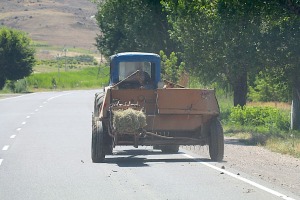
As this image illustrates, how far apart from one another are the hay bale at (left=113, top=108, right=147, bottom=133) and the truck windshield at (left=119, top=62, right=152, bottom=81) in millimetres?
3106

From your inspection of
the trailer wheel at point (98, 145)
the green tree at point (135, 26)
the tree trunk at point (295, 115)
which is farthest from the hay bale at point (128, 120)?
the green tree at point (135, 26)

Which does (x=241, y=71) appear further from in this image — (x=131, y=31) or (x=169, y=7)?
(x=131, y=31)

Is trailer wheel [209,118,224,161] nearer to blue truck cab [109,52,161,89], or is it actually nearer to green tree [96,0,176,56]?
blue truck cab [109,52,161,89]

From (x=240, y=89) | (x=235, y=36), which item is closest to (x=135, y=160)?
(x=235, y=36)

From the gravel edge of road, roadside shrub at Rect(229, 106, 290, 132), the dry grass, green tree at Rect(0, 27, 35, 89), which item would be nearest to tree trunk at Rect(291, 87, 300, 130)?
roadside shrub at Rect(229, 106, 290, 132)

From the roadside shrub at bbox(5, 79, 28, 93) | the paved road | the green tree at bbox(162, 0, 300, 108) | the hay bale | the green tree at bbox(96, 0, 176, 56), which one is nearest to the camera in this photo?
the paved road

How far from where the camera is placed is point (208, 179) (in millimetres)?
14414

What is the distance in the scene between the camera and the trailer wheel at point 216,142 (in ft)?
58.2

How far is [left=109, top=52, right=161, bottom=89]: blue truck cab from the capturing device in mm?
20141

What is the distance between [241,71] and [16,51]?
220ft

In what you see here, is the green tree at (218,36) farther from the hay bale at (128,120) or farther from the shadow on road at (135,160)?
the hay bale at (128,120)

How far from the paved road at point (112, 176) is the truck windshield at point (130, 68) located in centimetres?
199

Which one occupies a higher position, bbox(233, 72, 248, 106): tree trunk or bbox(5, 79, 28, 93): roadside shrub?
bbox(233, 72, 248, 106): tree trunk

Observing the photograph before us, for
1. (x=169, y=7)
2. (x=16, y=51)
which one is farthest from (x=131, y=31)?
(x=16, y=51)
